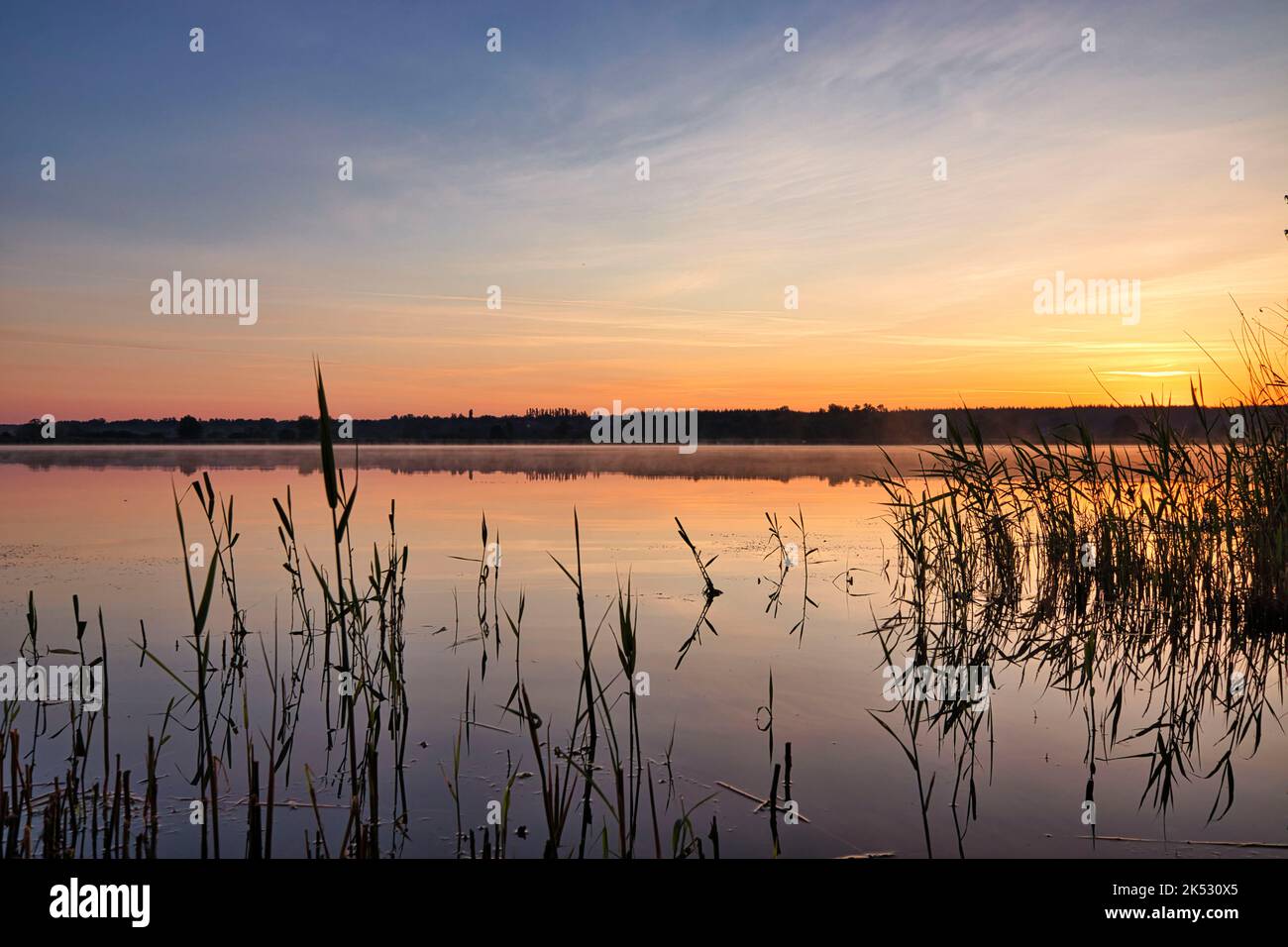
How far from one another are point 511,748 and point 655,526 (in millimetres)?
8769

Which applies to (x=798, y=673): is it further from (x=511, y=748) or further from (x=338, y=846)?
(x=338, y=846)

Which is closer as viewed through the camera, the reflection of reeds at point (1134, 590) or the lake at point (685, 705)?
the lake at point (685, 705)

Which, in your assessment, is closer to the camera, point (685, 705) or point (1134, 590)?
point (685, 705)

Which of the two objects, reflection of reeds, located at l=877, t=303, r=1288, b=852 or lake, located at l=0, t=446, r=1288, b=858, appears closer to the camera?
lake, located at l=0, t=446, r=1288, b=858

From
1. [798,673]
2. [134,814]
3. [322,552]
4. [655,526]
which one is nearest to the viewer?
[134,814]

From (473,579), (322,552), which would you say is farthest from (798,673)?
(322,552)

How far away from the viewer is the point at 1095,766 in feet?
13.0
